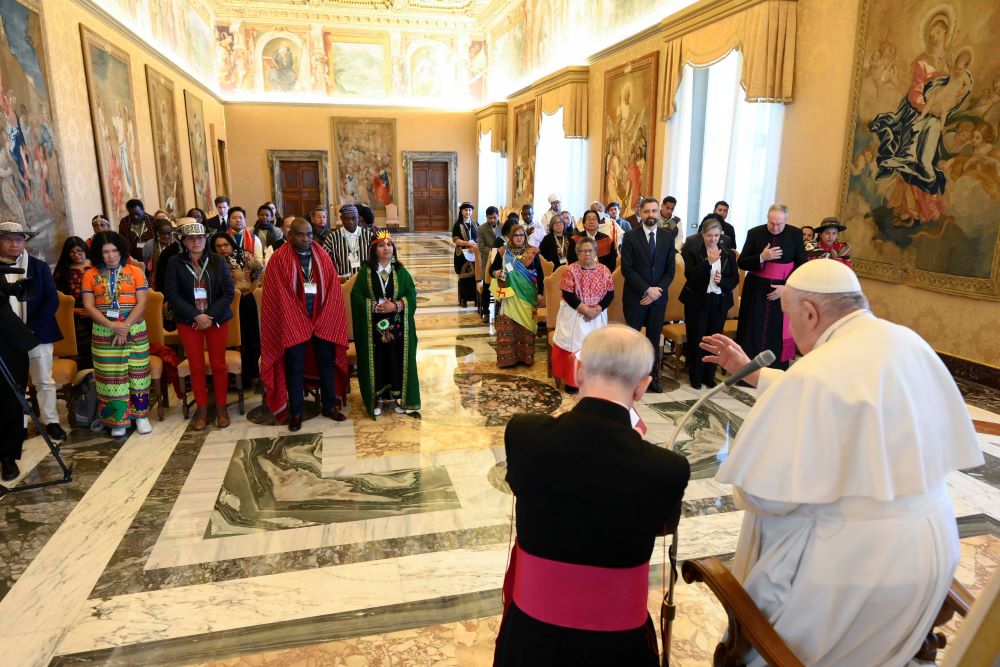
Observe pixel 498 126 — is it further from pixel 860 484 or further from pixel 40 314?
pixel 860 484

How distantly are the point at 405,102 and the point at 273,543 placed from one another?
21886 millimetres

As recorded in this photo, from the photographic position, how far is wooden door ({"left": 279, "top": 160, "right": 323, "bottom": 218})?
2286 centimetres

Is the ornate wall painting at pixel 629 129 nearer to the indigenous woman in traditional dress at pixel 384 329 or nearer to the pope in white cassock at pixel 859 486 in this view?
the indigenous woman in traditional dress at pixel 384 329

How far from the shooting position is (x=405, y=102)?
23094 mm

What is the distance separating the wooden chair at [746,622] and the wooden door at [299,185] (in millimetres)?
22941

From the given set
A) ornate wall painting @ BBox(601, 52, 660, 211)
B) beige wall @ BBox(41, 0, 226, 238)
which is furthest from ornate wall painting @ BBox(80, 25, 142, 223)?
ornate wall painting @ BBox(601, 52, 660, 211)

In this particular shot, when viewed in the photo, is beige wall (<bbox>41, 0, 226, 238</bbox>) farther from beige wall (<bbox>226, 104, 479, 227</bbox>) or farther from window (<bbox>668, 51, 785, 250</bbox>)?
beige wall (<bbox>226, 104, 479, 227</bbox>)

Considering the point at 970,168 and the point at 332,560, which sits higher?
the point at 970,168

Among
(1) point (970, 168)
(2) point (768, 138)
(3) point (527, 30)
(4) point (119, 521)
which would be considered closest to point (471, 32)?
(3) point (527, 30)

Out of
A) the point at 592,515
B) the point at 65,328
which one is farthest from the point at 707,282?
the point at 65,328

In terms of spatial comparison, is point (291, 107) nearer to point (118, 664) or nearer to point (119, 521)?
point (119, 521)

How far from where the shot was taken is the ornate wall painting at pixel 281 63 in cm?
2130

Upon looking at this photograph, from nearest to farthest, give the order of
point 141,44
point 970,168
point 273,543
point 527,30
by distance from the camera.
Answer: point 273,543 → point 970,168 → point 141,44 → point 527,30

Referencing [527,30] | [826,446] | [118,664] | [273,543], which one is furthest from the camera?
[527,30]
